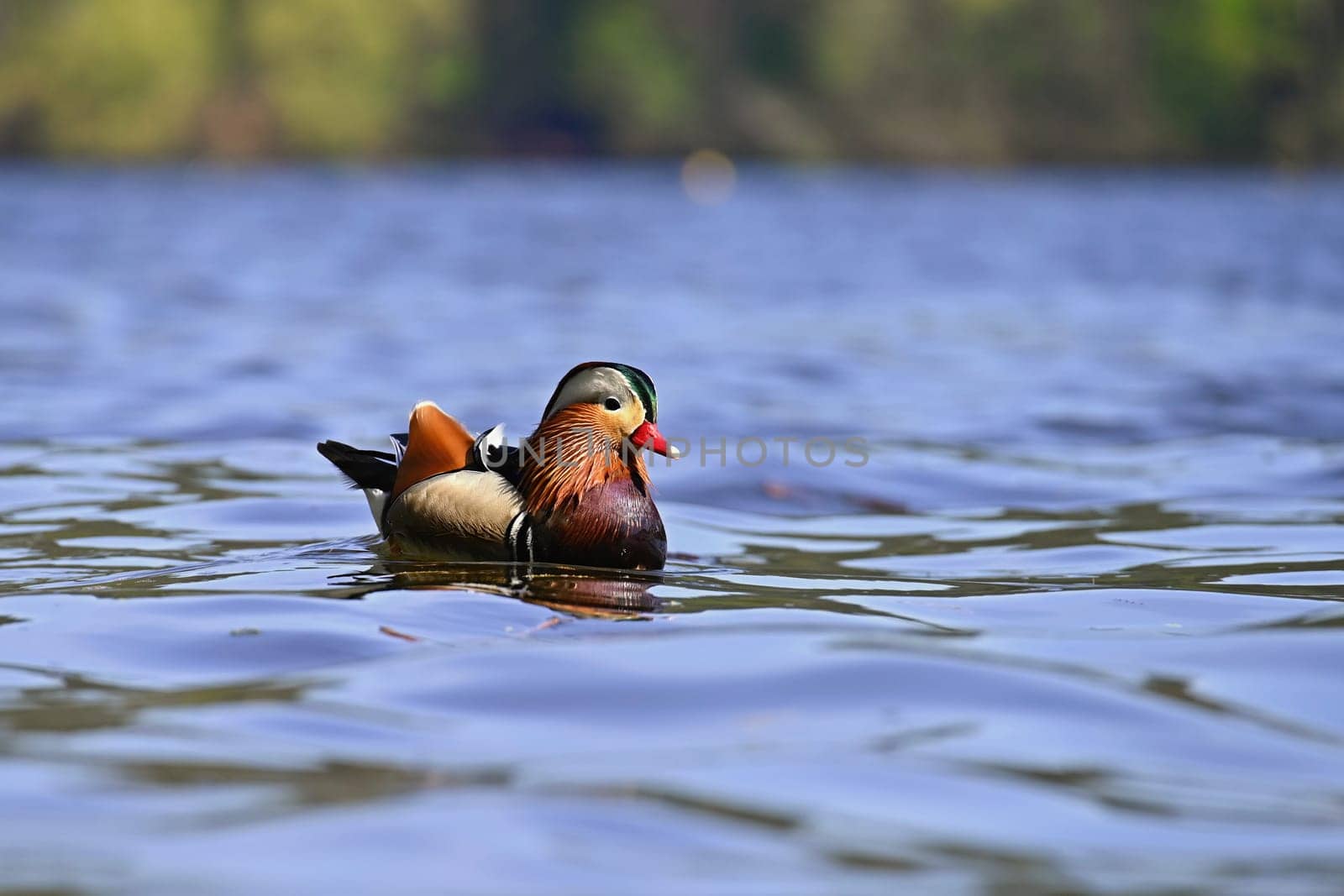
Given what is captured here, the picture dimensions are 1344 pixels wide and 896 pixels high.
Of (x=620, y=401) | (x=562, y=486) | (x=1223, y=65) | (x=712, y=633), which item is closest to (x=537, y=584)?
(x=562, y=486)

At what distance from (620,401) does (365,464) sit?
1.12 m

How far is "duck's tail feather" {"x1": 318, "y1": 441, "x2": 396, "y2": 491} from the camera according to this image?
5.96 m

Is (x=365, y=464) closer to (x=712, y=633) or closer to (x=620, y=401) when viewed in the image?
(x=620, y=401)

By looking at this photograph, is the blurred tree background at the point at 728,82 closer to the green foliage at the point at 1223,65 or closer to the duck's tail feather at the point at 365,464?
the green foliage at the point at 1223,65

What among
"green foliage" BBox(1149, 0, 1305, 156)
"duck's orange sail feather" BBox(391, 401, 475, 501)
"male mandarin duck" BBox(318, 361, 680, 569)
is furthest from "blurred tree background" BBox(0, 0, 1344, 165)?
"male mandarin duck" BBox(318, 361, 680, 569)

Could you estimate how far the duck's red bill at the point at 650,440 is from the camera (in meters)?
5.39

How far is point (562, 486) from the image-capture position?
17.7 ft

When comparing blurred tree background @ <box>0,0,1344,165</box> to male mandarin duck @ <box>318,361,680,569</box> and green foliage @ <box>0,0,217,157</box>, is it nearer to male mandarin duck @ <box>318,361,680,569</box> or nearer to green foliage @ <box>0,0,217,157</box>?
green foliage @ <box>0,0,217,157</box>

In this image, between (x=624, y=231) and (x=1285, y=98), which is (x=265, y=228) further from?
(x=1285, y=98)

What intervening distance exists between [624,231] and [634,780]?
3360 centimetres

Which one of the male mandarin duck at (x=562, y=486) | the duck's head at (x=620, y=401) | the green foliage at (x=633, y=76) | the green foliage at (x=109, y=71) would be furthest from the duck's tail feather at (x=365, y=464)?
the green foliage at (x=633, y=76)

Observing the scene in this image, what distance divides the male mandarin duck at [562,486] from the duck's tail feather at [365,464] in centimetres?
37

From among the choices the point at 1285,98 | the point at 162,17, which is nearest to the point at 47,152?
the point at 162,17

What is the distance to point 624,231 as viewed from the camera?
36.5 metres
